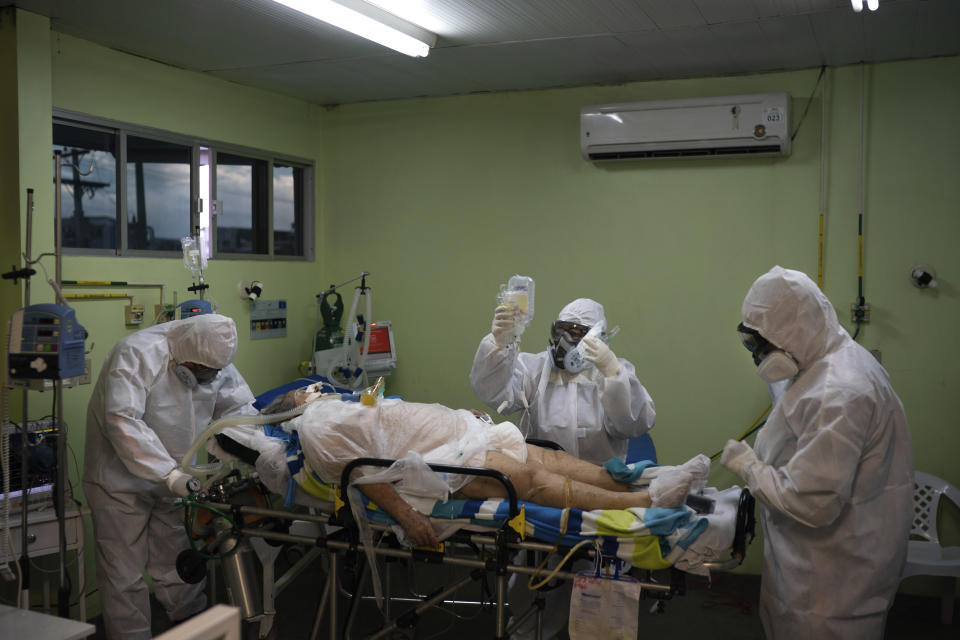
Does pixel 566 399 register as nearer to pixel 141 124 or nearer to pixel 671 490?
pixel 671 490

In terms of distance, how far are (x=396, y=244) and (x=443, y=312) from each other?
55 cm

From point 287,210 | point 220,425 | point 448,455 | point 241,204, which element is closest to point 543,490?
point 448,455

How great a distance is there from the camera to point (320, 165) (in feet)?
17.2

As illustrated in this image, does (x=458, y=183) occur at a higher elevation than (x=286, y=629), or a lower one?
higher

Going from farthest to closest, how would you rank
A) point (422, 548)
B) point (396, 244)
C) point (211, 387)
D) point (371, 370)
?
point (396, 244)
point (371, 370)
point (211, 387)
point (422, 548)

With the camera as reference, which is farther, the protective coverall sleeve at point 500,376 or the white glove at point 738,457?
the protective coverall sleeve at point 500,376

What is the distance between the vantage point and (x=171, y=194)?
4250 millimetres

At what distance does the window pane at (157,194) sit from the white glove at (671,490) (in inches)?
116

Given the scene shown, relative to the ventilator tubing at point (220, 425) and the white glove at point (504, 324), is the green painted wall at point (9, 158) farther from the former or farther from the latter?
the white glove at point (504, 324)

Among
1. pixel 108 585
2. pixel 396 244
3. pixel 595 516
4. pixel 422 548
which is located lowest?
pixel 108 585

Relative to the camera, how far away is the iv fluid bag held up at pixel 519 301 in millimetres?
3258

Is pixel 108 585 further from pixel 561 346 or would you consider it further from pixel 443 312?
pixel 443 312

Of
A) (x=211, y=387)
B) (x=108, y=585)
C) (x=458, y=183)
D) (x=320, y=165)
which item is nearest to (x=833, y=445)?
(x=211, y=387)

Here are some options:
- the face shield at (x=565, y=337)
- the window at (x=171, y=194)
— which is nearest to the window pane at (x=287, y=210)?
the window at (x=171, y=194)
